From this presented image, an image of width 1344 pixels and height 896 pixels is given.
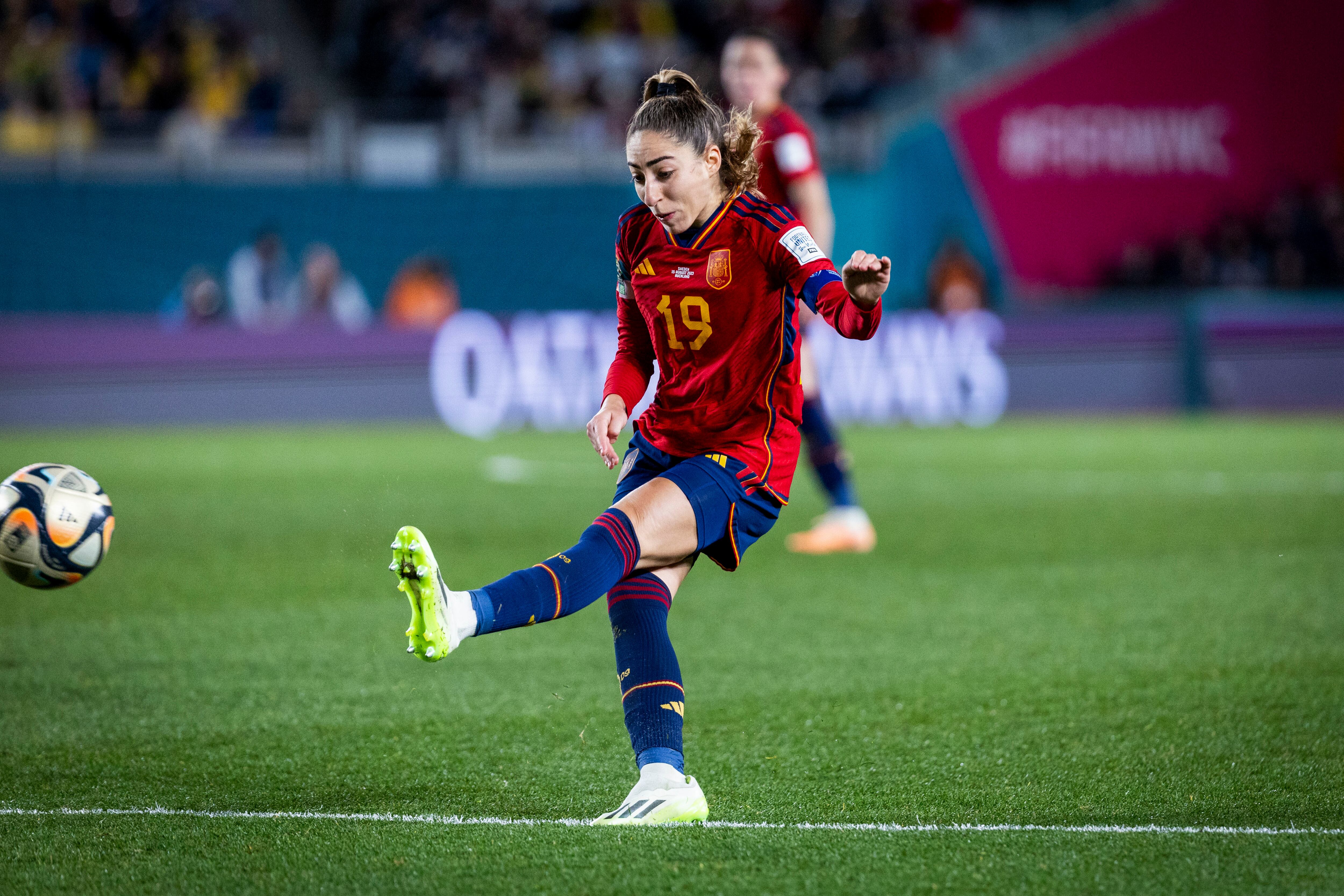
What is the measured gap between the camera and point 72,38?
1978 cm

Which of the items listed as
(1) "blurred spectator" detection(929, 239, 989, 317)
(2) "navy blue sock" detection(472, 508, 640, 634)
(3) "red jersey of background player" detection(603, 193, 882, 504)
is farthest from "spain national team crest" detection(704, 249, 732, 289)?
(1) "blurred spectator" detection(929, 239, 989, 317)

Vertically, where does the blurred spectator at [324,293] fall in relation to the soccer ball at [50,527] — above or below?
above

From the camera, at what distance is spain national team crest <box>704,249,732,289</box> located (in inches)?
141

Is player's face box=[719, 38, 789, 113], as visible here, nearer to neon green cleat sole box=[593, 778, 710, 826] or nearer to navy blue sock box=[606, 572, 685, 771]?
navy blue sock box=[606, 572, 685, 771]

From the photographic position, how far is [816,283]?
3.42m

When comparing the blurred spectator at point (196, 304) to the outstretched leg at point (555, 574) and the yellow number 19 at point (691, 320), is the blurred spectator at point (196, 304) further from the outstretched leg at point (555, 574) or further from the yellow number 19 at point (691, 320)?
the outstretched leg at point (555, 574)

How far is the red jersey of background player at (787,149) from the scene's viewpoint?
6.99 meters

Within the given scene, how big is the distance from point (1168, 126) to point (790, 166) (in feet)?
48.9

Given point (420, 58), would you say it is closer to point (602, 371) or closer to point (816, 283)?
point (602, 371)

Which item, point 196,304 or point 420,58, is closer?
point 196,304

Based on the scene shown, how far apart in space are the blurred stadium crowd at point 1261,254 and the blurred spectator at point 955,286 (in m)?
3.83

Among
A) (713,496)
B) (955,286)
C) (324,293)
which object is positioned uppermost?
(324,293)

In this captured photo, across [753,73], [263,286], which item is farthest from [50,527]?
[263,286]

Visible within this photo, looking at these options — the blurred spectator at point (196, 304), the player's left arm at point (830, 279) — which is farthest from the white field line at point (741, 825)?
the blurred spectator at point (196, 304)
